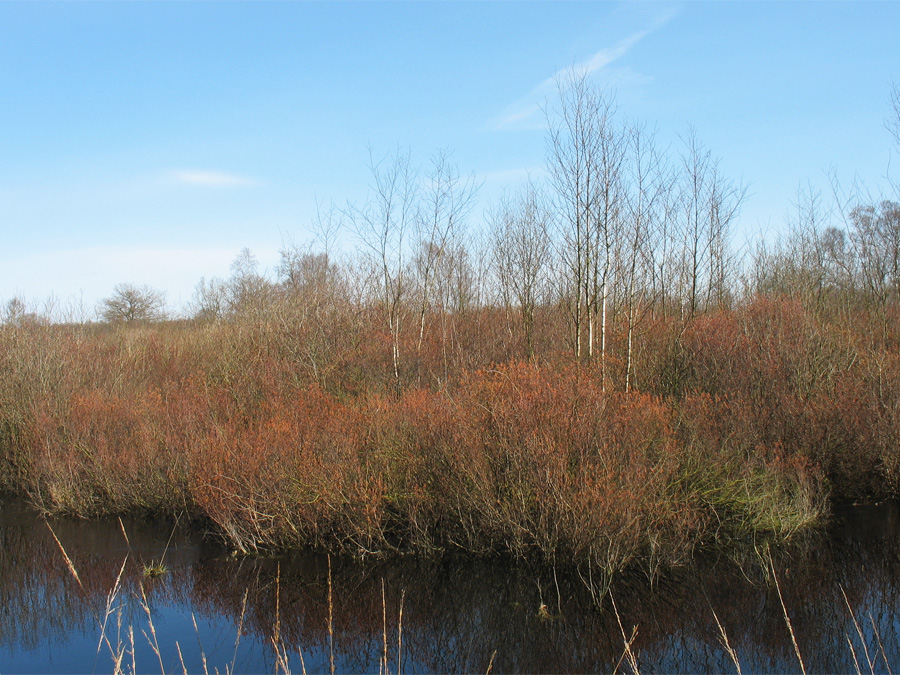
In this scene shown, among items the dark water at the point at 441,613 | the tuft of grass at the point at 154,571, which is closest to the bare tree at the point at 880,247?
the dark water at the point at 441,613

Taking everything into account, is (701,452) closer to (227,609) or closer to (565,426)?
(565,426)

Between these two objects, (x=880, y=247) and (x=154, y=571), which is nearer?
(x=154, y=571)

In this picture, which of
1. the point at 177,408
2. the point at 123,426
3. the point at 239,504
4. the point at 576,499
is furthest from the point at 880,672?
the point at 123,426

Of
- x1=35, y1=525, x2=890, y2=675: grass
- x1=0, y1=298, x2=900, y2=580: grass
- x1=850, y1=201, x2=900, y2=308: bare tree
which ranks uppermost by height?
x1=850, y1=201, x2=900, y2=308: bare tree

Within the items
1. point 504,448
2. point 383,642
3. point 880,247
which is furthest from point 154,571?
point 880,247

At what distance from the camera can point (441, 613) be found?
7281 millimetres

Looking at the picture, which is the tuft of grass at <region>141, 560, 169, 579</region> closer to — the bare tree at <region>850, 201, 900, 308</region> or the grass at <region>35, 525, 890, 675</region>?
the grass at <region>35, 525, 890, 675</region>

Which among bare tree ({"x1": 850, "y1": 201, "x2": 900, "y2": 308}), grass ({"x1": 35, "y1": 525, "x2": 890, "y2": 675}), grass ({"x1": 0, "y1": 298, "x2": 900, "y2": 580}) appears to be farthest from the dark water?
bare tree ({"x1": 850, "y1": 201, "x2": 900, "y2": 308})

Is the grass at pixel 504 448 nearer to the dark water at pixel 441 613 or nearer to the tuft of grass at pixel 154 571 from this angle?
the dark water at pixel 441 613

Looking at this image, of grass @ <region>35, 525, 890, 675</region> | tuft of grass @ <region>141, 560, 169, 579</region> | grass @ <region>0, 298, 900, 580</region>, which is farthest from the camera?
tuft of grass @ <region>141, 560, 169, 579</region>

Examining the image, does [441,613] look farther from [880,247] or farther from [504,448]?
[880,247]

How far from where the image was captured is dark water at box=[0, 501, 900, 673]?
20.5 ft

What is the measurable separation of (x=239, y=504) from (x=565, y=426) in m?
4.62

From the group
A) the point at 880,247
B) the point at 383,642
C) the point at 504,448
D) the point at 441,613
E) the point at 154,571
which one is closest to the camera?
the point at 383,642
